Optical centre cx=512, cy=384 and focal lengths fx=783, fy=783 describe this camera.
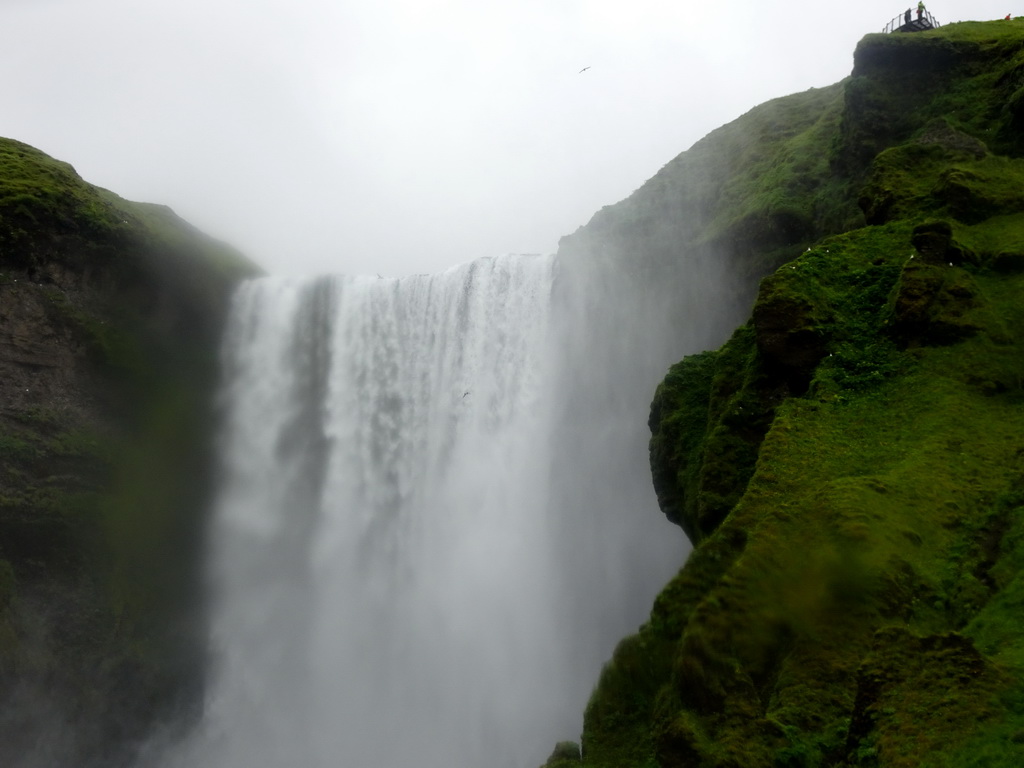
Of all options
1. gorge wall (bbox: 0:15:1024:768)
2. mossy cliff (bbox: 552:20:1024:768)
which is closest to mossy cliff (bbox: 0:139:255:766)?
gorge wall (bbox: 0:15:1024:768)

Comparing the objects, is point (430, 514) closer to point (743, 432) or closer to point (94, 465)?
point (94, 465)

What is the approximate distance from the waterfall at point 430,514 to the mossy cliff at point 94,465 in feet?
4.60

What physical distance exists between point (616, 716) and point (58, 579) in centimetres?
2095

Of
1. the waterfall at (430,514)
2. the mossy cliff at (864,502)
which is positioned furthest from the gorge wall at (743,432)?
the waterfall at (430,514)

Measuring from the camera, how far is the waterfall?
2200 cm

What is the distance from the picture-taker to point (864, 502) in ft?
24.9

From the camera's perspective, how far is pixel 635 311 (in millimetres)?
26547

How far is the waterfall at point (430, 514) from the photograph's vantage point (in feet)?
72.2

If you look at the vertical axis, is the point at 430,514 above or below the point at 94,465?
below

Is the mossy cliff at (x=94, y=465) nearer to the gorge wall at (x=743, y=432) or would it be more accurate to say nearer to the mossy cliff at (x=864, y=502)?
the gorge wall at (x=743, y=432)

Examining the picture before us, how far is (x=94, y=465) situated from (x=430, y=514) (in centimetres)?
1070

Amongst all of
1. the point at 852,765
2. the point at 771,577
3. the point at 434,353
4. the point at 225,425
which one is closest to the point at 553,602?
the point at 434,353

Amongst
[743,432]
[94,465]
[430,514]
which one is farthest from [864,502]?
[94,465]

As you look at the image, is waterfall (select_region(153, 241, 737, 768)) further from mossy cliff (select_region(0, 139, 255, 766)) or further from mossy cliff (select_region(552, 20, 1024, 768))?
mossy cliff (select_region(552, 20, 1024, 768))
